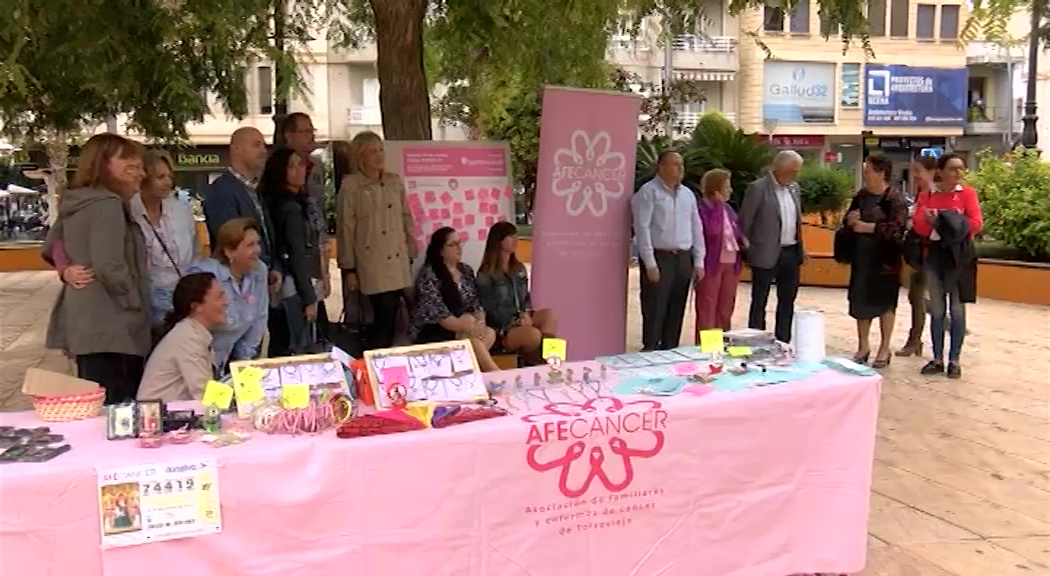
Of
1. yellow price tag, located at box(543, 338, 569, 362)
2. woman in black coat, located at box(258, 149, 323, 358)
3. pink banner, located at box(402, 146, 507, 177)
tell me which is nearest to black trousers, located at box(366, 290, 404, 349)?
woman in black coat, located at box(258, 149, 323, 358)

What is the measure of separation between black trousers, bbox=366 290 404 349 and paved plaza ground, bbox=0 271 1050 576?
2687mm

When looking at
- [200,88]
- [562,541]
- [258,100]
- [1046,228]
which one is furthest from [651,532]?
[258,100]

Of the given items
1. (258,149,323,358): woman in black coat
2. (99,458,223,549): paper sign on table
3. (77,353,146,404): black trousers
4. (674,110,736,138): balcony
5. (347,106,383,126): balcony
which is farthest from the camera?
(347,106,383,126): balcony

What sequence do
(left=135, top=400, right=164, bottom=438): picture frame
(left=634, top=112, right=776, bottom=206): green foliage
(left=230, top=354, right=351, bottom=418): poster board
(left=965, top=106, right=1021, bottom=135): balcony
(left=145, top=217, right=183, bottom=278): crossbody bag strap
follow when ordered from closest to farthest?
(left=135, top=400, right=164, bottom=438): picture frame → (left=230, top=354, right=351, bottom=418): poster board → (left=145, top=217, right=183, bottom=278): crossbody bag strap → (left=634, top=112, right=776, bottom=206): green foliage → (left=965, top=106, right=1021, bottom=135): balcony

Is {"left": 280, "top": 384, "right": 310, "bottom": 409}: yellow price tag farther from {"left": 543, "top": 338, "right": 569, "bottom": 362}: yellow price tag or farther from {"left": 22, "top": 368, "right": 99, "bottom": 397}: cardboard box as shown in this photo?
{"left": 543, "top": 338, "right": 569, "bottom": 362}: yellow price tag

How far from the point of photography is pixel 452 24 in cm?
649

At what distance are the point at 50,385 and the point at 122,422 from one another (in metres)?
0.46

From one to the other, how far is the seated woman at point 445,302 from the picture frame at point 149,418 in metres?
2.65

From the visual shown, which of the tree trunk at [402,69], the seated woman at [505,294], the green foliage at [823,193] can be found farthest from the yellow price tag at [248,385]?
the green foliage at [823,193]

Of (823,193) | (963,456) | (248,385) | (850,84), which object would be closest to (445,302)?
(248,385)

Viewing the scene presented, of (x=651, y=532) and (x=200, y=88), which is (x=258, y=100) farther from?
(x=651, y=532)

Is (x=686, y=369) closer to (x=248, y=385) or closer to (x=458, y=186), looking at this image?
(x=248, y=385)

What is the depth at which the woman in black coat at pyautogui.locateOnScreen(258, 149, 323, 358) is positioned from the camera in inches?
208

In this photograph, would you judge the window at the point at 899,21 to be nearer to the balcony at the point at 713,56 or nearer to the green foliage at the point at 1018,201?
the balcony at the point at 713,56
